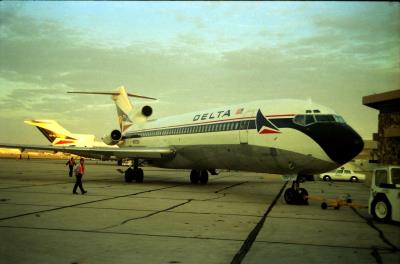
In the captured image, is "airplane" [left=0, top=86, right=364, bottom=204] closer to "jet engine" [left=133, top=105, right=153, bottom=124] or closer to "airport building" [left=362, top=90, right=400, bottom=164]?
"jet engine" [left=133, top=105, right=153, bottom=124]

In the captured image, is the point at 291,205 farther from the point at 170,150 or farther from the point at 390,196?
the point at 170,150

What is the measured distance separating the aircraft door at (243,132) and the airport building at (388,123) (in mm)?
12078

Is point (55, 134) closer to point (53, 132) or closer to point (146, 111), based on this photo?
point (53, 132)

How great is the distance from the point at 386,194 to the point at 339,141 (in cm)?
286

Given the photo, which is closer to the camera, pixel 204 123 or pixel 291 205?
pixel 291 205

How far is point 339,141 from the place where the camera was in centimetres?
1238

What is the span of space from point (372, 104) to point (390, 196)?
60.3ft

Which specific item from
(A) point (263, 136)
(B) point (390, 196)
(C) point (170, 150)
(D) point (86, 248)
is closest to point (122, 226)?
(D) point (86, 248)

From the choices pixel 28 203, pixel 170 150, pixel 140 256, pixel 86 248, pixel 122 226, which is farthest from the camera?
pixel 170 150

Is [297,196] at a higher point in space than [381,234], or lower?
higher

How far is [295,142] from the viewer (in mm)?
13328

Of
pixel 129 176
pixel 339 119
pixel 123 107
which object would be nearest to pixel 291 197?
pixel 339 119

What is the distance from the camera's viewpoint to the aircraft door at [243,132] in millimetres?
15555

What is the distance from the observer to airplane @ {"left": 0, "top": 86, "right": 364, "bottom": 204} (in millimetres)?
12703
